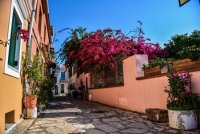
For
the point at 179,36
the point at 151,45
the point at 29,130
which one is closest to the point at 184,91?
the point at 29,130

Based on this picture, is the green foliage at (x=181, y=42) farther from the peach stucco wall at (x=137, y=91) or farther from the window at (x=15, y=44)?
the window at (x=15, y=44)

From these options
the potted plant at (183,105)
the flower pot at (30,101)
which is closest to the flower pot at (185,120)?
the potted plant at (183,105)

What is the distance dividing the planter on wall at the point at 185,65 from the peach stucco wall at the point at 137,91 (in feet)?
0.62

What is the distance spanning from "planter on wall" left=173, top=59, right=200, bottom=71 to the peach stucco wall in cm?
19

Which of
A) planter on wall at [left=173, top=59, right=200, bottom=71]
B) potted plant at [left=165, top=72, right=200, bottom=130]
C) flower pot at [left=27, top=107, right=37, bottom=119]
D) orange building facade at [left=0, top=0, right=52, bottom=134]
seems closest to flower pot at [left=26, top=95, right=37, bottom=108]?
flower pot at [left=27, top=107, right=37, bottom=119]

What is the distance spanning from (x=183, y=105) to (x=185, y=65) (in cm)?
114

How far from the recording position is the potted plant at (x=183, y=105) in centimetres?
510

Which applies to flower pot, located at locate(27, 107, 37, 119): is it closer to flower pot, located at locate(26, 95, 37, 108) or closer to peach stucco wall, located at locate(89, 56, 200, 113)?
flower pot, located at locate(26, 95, 37, 108)

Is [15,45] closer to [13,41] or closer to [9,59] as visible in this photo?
[13,41]

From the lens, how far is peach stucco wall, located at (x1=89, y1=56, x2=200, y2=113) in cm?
668

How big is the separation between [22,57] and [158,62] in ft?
14.7

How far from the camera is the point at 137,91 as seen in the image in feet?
27.5

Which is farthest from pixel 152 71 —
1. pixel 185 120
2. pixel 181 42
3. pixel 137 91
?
pixel 181 42

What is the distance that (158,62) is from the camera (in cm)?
705
